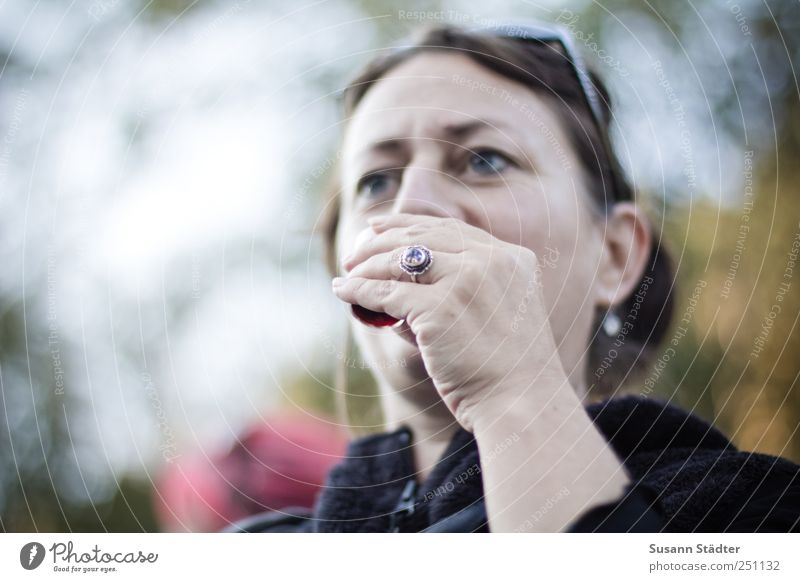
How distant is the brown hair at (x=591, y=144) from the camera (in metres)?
0.58

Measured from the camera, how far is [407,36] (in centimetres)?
64

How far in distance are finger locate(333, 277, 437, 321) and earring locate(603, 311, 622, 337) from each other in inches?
6.8

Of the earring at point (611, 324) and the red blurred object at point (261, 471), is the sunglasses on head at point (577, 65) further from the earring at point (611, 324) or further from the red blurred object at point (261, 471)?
the red blurred object at point (261, 471)

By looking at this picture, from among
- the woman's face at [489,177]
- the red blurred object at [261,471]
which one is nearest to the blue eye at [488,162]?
the woman's face at [489,177]

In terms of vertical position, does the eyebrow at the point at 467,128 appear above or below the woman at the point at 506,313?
above

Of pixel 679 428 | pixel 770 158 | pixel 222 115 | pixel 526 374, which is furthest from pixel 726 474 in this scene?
pixel 222 115

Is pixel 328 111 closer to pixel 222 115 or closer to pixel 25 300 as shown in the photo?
pixel 222 115

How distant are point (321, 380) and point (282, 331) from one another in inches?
2.5

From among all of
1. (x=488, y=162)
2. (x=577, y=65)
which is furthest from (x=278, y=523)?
(x=577, y=65)

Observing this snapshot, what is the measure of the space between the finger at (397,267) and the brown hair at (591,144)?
12cm

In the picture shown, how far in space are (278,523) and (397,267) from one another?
0.27m

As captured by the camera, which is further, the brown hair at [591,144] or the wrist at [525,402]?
the brown hair at [591,144]

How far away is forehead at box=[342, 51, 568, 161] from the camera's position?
0.57m
